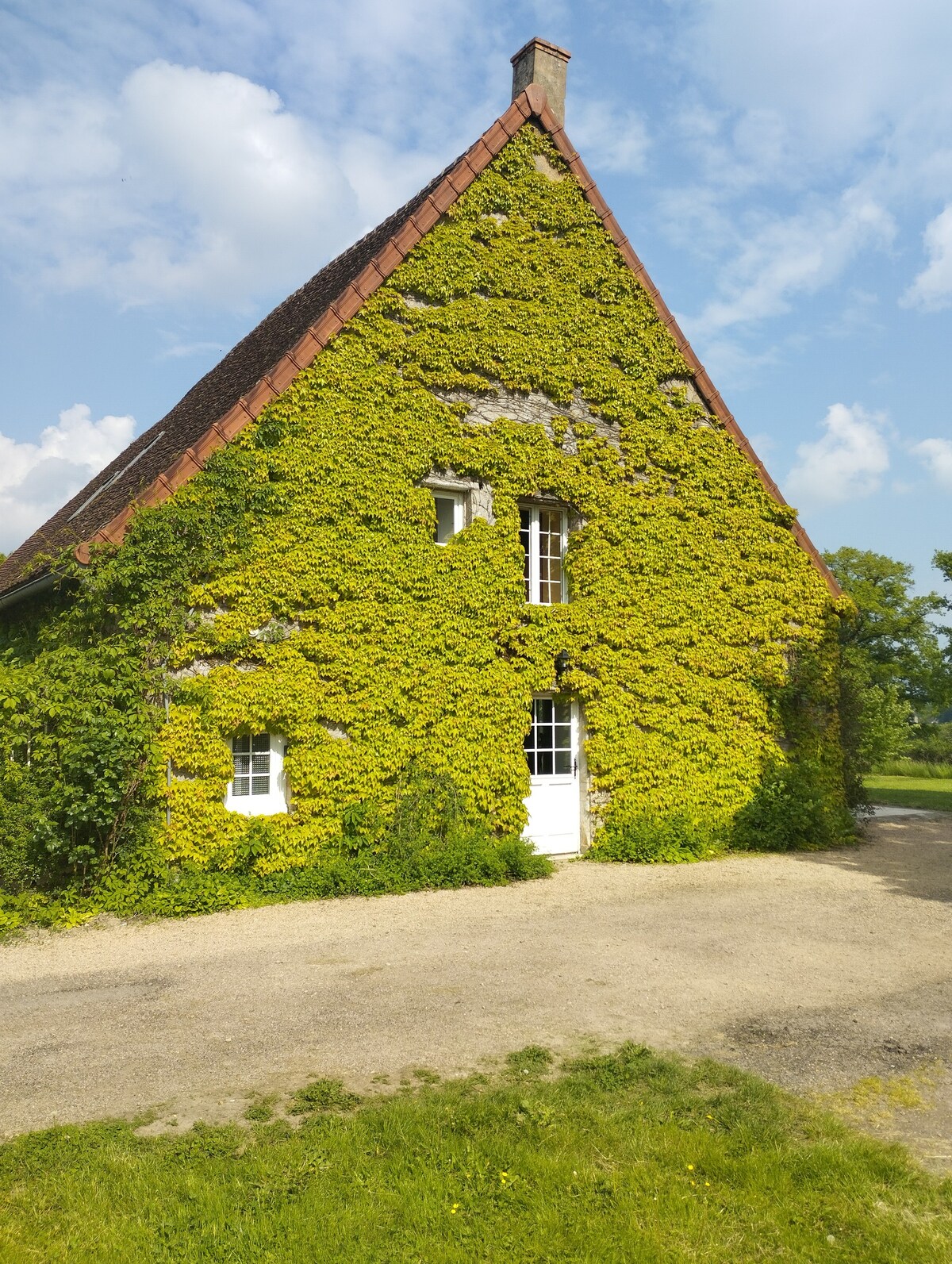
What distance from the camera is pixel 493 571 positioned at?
12.1 metres

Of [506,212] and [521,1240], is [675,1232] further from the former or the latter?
[506,212]

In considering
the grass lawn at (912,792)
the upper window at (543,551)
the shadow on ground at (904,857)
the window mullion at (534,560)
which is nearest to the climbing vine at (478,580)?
the upper window at (543,551)

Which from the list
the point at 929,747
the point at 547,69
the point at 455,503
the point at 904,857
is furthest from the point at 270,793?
the point at 929,747

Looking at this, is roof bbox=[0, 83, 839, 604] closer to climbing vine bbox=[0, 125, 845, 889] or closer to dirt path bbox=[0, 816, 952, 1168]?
climbing vine bbox=[0, 125, 845, 889]

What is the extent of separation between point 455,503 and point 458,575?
4.03ft

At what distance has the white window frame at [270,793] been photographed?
34.6 feet

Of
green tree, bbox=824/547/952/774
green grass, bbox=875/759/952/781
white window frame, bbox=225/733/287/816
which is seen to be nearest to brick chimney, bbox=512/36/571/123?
white window frame, bbox=225/733/287/816

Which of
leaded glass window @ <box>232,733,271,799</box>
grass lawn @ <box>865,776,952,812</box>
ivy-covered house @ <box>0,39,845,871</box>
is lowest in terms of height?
grass lawn @ <box>865,776,952,812</box>

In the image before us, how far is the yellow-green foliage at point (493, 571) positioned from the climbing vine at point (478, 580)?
33 millimetres

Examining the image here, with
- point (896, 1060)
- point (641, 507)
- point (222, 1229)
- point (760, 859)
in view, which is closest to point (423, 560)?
point (641, 507)

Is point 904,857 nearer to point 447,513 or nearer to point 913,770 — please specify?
point 447,513

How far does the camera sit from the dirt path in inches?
216

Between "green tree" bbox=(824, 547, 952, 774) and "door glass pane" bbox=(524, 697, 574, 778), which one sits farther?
Result: "green tree" bbox=(824, 547, 952, 774)

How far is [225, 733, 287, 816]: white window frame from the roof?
9.66 feet
